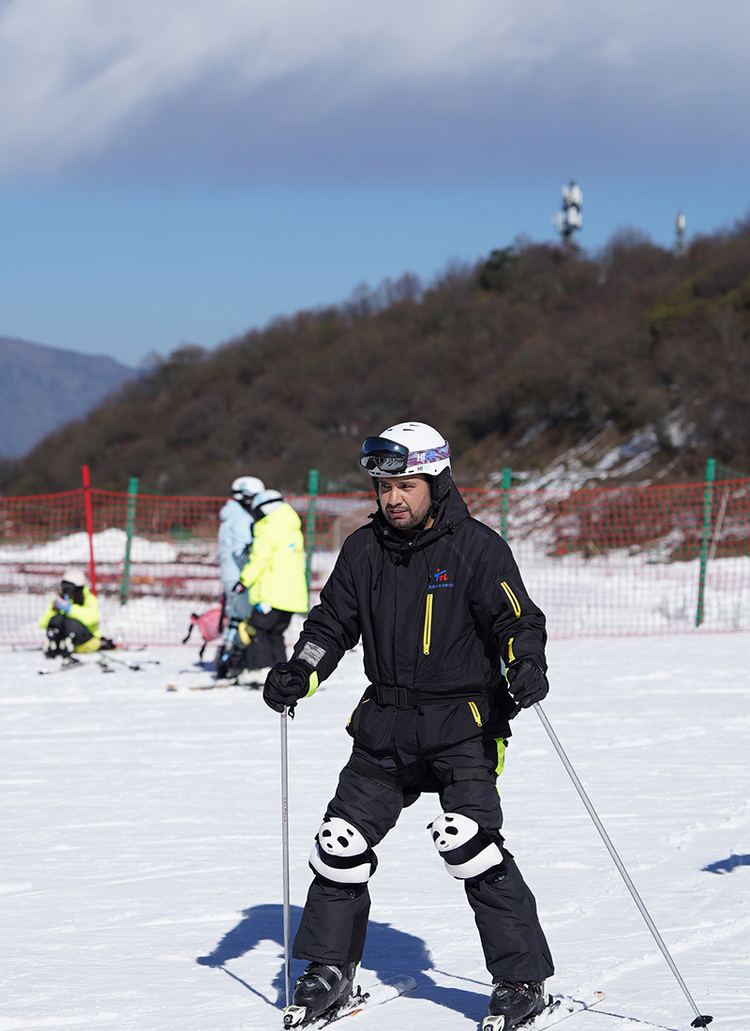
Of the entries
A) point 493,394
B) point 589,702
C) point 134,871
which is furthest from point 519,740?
point 493,394

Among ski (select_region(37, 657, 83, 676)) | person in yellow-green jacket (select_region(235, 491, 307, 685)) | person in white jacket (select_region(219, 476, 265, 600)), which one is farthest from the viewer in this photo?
ski (select_region(37, 657, 83, 676))

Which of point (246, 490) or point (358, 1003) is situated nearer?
point (358, 1003)

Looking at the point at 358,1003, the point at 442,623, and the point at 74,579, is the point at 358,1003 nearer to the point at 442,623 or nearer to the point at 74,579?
the point at 442,623

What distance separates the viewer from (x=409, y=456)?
3.32m

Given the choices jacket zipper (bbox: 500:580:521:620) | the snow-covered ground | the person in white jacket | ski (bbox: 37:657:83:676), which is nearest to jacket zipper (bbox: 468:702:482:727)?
jacket zipper (bbox: 500:580:521:620)

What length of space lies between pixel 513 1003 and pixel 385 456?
153 cm

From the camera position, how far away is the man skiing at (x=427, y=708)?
321 centimetres

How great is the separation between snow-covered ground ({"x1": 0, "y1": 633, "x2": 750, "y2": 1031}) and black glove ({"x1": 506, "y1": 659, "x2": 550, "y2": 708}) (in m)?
0.94

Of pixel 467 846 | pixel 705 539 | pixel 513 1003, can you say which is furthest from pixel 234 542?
pixel 513 1003

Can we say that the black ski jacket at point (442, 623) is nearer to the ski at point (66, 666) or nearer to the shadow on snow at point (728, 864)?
the shadow on snow at point (728, 864)

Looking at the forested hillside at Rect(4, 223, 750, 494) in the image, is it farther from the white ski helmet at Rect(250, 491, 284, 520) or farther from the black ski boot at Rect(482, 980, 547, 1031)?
the black ski boot at Rect(482, 980, 547, 1031)

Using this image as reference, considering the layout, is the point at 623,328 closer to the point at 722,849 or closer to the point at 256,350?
the point at 256,350

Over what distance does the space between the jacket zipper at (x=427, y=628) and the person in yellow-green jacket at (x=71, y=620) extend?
8.09 m

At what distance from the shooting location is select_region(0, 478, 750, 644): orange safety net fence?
13.6 m
